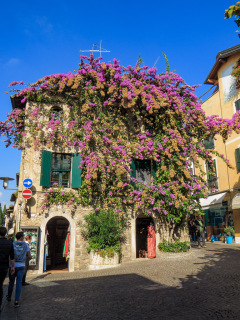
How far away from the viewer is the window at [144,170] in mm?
14375

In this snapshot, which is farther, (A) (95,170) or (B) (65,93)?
(B) (65,93)

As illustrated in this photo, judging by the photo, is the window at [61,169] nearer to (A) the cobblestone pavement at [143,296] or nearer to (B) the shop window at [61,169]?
(B) the shop window at [61,169]

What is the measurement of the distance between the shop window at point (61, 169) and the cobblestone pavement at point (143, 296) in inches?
189

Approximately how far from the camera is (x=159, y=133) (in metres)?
14.6

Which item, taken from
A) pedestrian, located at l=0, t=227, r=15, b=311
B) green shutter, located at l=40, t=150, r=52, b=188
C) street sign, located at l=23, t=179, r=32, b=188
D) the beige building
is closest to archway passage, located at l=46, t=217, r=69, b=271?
the beige building

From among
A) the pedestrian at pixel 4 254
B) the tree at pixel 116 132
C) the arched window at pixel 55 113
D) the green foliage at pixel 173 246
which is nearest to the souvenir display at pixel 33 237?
the tree at pixel 116 132

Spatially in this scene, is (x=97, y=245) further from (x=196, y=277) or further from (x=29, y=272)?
(x=196, y=277)

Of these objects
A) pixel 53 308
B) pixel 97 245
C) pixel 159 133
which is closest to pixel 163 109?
pixel 159 133

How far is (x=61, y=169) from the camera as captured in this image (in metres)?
13.4

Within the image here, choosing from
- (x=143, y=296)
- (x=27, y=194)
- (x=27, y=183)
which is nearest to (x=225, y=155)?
(x=27, y=183)

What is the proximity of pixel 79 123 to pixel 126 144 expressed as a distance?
2655 mm

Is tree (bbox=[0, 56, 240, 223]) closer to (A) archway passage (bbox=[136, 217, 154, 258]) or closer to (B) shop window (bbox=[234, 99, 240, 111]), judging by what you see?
(A) archway passage (bbox=[136, 217, 154, 258])

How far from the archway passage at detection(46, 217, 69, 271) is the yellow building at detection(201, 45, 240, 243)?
10.8m

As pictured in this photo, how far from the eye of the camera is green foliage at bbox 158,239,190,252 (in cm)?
1327
